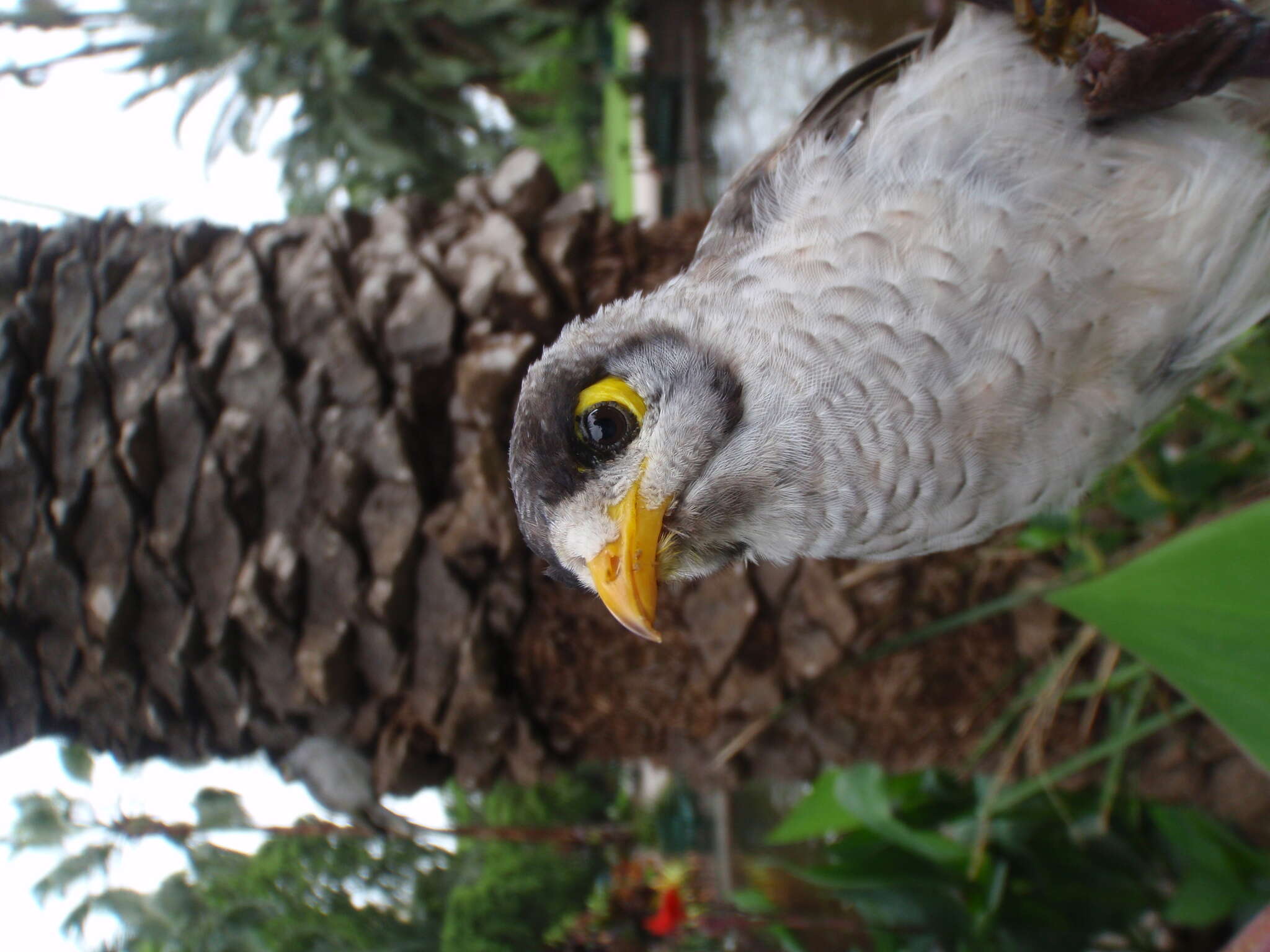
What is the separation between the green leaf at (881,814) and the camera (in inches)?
41.9

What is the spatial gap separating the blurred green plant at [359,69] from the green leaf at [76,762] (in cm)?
169

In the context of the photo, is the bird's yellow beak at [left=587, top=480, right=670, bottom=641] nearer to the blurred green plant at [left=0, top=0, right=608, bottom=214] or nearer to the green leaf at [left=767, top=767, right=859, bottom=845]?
the green leaf at [left=767, top=767, right=859, bottom=845]

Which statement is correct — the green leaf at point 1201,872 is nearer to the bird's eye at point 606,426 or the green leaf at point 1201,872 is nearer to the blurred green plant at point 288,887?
the blurred green plant at point 288,887

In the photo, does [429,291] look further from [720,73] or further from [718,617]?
[720,73]

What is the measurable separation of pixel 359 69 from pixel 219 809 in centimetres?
220

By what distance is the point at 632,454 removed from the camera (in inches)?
27.9

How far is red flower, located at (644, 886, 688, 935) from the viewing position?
1383mm

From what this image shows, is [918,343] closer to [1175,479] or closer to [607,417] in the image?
[607,417]

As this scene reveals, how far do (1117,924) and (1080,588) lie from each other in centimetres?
82

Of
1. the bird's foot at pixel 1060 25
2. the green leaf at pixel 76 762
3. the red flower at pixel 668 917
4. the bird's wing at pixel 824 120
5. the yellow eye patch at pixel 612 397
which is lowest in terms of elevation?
the red flower at pixel 668 917

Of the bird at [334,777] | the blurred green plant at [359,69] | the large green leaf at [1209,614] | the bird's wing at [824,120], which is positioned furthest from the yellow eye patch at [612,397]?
the blurred green plant at [359,69]

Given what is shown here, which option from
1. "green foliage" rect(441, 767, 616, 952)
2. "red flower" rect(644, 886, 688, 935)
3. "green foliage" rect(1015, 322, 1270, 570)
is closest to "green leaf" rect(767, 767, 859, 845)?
"red flower" rect(644, 886, 688, 935)

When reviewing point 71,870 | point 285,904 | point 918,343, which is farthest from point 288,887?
point 918,343

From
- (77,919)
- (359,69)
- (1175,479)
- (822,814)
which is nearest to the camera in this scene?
(77,919)
